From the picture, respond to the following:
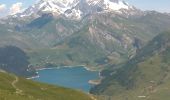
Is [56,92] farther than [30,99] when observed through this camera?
Yes

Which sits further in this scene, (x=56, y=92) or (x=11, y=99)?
(x=56, y=92)

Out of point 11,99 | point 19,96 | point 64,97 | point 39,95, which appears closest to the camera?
point 11,99

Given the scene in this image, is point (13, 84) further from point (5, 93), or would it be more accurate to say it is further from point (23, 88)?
point (5, 93)

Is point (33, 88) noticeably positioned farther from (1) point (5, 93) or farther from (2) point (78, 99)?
(1) point (5, 93)

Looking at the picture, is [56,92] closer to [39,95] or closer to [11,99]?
[39,95]

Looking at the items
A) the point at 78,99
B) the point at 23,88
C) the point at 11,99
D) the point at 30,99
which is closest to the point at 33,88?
the point at 23,88

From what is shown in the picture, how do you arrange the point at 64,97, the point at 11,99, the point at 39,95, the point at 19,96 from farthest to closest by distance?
the point at 64,97 < the point at 39,95 < the point at 19,96 < the point at 11,99

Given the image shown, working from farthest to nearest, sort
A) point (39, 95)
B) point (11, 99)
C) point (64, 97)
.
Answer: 1. point (64, 97)
2. point (39, 95)
3. point (11, 99)

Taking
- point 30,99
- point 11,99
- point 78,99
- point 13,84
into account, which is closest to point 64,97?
point 78,99

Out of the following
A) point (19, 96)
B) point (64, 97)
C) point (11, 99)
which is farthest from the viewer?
point (64, 97)
